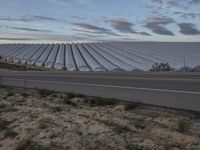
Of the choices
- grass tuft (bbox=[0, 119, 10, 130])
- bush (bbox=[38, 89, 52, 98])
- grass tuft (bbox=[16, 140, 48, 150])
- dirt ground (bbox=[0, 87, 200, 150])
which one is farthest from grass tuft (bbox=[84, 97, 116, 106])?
grass tuft (bbox=[16, 140, 48, 150])

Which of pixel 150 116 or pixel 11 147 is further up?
pixel 150 116

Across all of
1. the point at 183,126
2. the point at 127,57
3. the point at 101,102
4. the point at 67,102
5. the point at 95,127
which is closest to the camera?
the point at 183,126

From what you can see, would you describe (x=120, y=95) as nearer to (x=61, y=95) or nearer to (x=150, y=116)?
(x=61, y=95)

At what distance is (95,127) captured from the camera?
32.7ft

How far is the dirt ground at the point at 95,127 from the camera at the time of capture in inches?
338

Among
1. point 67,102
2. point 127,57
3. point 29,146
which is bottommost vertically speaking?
point 29,146

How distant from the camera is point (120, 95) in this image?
582 inches

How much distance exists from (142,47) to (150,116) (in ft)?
207

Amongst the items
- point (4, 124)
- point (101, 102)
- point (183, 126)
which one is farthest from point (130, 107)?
point (4, 124)

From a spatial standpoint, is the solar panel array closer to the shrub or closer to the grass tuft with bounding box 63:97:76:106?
the grass tuft with bounding box 63:97:76:106

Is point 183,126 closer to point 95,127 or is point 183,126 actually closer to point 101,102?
point 95,127

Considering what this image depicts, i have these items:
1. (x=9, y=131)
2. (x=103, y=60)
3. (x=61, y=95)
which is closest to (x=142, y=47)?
(x=103, y=60)

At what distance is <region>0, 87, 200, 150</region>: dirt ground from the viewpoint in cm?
859

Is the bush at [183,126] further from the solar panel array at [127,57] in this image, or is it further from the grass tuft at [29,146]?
the solar panel array at [127,57]
